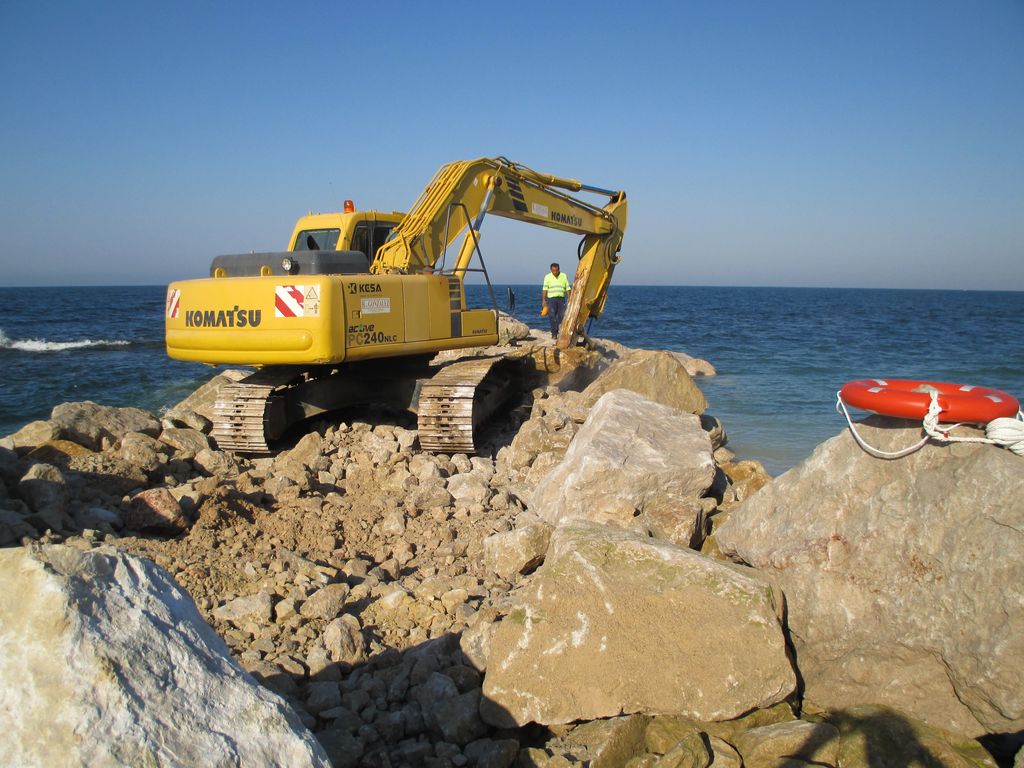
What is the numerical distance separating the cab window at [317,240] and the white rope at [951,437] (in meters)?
6.32

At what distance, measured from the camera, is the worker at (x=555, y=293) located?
14680 mm

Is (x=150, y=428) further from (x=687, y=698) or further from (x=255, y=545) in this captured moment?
(x=687, y=698)

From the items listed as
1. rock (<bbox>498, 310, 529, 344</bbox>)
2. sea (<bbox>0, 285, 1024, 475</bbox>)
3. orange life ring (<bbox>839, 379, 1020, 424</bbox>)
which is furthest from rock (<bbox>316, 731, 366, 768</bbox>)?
rock (<bbox>498, 310, 529, 344</bbox>)

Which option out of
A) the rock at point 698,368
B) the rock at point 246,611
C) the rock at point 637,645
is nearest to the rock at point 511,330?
the rock at point 698,368

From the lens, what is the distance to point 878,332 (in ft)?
102

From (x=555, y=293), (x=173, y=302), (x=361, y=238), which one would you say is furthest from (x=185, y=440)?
(x=555, y=293)

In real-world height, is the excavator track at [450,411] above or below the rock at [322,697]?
above

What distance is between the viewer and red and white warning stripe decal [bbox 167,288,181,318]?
7.39 m

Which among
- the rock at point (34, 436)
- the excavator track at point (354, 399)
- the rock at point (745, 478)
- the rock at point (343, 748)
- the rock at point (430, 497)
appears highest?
the excavator track at point (354, 399)

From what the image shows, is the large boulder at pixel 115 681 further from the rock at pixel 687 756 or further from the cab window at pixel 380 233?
the cab window at pixel 380 233

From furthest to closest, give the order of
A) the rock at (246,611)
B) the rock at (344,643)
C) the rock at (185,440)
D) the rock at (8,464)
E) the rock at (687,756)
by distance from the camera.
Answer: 1. the rock at (185,440)
2. the rock at (8,464)
3. the rock at (246,611)
4. the rock at (344,643)
5. the rock at (687,756)

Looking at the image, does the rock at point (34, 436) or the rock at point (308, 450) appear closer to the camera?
the rock at point (34, 436)

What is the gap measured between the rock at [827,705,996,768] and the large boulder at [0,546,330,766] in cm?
203

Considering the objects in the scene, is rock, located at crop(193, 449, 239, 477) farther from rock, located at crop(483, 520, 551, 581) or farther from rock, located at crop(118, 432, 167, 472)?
rock, located at crop(483, 520, 551, 581)
